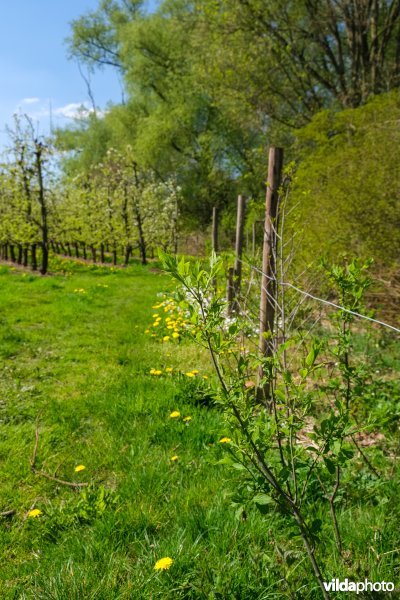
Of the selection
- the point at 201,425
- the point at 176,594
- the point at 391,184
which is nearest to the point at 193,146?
the point at 391,184

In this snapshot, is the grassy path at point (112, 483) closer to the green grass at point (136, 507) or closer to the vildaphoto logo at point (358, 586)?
the green grass at point (136, 507)

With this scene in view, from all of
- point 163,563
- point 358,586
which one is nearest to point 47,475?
→ point 163,563

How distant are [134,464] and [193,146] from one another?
2376cm

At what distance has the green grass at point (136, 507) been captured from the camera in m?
1.80

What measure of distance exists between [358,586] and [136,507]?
4.13 feet

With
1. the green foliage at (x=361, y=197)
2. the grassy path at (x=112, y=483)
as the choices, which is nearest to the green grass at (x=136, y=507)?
the grassy path at (x=112, y=483)

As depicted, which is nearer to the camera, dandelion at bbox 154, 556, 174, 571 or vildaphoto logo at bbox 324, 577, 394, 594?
vildaphoto logo at bbox 324, 577, 394, 594

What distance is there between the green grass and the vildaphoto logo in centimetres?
7

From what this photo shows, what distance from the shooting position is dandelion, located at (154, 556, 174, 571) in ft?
5.82

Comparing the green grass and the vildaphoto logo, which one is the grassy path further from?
the vildaphoto logo

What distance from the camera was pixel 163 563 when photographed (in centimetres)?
180

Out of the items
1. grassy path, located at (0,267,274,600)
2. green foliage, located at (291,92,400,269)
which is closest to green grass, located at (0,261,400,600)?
grassy path, located at (0,267,274,600)

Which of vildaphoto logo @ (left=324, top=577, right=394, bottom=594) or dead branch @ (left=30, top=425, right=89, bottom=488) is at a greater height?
vildaphoto logo @ (left=324, top=577, right=394, bottom=594)

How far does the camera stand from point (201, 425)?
3.26 meters
